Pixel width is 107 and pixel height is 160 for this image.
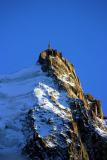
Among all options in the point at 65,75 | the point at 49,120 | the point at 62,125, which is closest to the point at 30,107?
the point at 49,120

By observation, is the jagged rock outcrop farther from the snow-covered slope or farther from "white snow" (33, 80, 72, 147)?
the snow-covered slope

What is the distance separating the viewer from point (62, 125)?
3031 inches

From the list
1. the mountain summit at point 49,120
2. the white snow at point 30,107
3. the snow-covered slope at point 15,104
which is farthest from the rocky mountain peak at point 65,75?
the snow-covered slope at point 15,104

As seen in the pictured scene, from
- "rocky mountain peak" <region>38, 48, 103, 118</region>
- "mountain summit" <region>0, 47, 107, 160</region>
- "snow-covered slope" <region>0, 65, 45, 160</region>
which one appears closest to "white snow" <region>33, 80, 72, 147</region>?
"mountain summit" <region>0, 47, 107, 160</region>

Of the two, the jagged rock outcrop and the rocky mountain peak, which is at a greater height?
the rocky mountain peak

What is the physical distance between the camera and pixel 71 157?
72750 millimetres

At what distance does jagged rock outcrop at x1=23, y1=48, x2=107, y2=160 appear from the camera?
73.1 metres

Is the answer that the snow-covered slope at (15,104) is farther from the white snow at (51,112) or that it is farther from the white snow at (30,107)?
the white snow at (51,112)

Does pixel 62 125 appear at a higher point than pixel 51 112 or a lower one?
lower

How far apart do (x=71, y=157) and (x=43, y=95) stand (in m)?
14.8

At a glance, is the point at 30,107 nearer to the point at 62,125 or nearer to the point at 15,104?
the point at 15,104

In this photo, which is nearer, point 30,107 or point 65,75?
point 30,107

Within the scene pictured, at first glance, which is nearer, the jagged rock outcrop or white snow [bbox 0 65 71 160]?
the jagged rock outcrop

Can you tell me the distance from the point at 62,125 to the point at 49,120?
2002 millimetres
